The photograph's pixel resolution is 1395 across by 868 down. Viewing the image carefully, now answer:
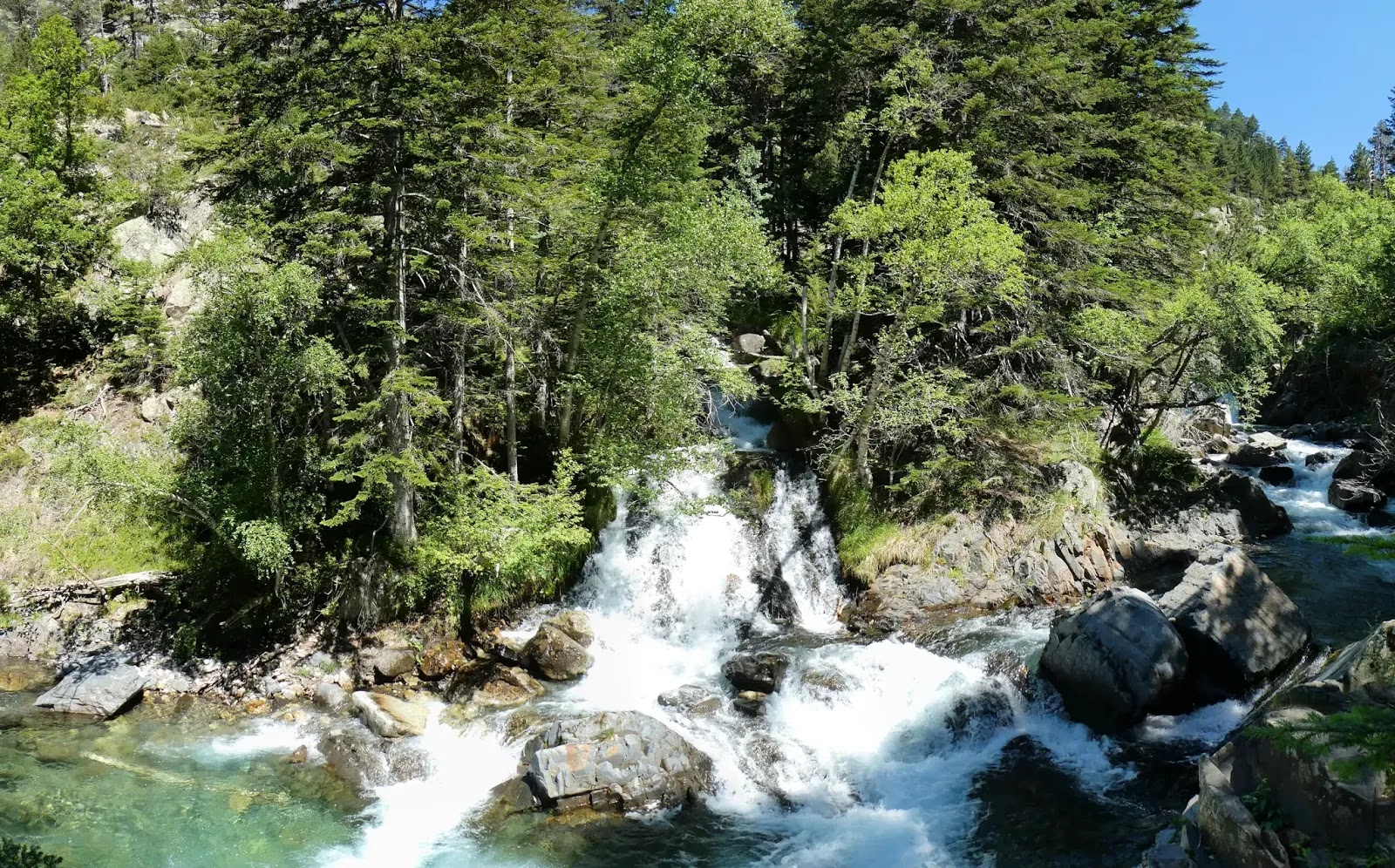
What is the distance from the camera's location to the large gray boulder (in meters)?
13.1

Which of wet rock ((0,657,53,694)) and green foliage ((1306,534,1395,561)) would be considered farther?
wet rock ((0,657,53,694))

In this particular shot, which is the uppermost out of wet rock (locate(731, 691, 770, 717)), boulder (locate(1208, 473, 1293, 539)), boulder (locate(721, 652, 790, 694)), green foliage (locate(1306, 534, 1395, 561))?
green foliage (locate(1306, 534, 1395, 561))

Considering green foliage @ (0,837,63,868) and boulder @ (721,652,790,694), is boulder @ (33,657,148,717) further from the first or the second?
boulder @ (721,652,790,694)

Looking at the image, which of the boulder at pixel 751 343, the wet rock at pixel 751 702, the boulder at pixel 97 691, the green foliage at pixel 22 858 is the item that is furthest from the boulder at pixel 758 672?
the boulder at pixel 751 343

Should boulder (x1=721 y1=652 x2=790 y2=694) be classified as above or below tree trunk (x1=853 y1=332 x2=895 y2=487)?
below

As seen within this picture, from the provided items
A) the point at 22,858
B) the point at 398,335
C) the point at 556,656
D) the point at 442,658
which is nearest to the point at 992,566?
the point at 556,656

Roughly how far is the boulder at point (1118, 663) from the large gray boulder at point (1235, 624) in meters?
0.56

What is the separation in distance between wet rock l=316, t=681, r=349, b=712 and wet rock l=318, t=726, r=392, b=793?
3.70 feet

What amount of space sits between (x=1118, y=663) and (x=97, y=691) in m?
17.6

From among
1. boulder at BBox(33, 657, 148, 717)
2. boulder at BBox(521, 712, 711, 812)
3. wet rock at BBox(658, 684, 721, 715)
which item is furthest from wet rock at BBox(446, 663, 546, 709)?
boulder at BBox(33, 657, 148, 717)

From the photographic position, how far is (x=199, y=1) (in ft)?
51.0

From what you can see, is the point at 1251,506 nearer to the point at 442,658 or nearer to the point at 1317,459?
the point at 1317,459

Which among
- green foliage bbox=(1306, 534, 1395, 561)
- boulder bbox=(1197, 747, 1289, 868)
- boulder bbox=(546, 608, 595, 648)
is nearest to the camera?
green foliage bbox=(1306, 534, 1395, 561)

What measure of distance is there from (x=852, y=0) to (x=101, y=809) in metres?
25.0
